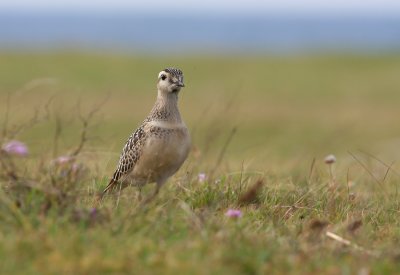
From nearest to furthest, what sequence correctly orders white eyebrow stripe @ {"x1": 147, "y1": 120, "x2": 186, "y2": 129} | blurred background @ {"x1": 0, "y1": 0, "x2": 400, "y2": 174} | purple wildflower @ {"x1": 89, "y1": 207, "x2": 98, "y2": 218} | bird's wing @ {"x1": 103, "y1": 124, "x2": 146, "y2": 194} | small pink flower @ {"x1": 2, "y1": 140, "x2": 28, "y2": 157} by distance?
purple wildflower @ {"x1": 89, "y1": 207, "x2": 98, "y2": 218} < small pink flower @ {"x1": 2, "y1": 140, "x2": 28, "y2": 157} < white eyebrow stripe @ {"x1": 147, "y1": 120, "x2": 186, "y2": 129} < bird's wing @ {"x1": 103, "y1": 124, "x2": 146, "y2": 194} < blurred background @ {"x1": 0, "y1": 0, "x2": 400, "y2": 174}

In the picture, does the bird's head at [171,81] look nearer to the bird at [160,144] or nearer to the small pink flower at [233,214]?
the bird at [160,144]

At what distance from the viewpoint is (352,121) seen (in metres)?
24.3

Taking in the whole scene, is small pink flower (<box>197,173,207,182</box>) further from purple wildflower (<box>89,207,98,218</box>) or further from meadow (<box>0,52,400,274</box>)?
purple wildflower (<box>89,207,98,218</box>)

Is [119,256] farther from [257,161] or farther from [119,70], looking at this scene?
[119,70]

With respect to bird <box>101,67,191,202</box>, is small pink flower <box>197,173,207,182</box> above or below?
below

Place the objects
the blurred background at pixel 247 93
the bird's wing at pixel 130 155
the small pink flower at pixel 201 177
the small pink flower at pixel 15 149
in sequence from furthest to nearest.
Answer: the blurred background at pixel 247 93
the small pink flower at pixel 201 177
the bird's wing at pixel 130 155
the small pink flower at pixel 15 149

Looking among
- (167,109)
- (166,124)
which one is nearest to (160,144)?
(166,124)

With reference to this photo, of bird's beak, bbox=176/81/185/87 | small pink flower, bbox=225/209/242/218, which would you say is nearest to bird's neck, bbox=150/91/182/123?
bird's beak, bbox=176/81/185/87

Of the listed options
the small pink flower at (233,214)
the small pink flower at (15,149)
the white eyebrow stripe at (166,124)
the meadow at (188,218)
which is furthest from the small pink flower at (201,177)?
the small pink flower at (15,149)

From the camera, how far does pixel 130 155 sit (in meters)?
6.74

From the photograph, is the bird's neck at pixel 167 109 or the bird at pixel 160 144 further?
the bird's neck at pixel 167 109

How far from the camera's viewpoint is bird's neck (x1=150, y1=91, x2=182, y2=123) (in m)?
6.55

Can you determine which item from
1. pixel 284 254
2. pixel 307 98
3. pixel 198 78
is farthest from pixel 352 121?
pixel 284 254

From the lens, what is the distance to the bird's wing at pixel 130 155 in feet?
21.8
